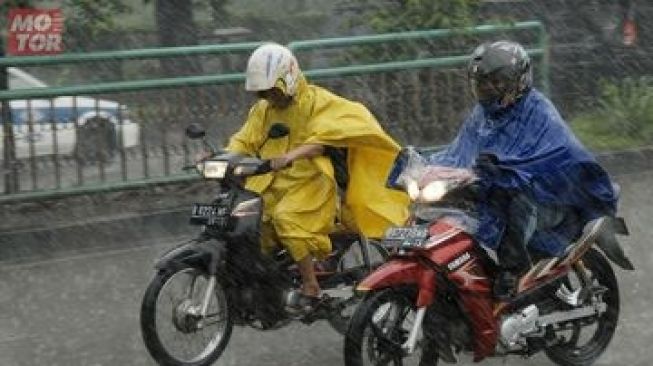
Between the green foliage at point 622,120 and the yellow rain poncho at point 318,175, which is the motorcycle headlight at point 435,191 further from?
the green foliage at point 622,120

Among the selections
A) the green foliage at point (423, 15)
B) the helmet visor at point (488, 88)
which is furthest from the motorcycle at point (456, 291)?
the green foliage at point (423, 15)

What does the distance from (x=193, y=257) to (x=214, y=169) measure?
450mm

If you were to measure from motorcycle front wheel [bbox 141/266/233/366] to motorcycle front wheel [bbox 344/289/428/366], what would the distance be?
1.03 m

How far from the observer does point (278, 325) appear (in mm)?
6164

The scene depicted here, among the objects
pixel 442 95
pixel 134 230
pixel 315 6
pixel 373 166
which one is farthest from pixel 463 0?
pixel 315 6

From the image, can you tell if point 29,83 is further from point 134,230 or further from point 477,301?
point 477,301

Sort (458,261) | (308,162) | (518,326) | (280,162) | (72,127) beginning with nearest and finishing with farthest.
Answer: (458,261), (518,326), (280,162), (308,162), (72,127)

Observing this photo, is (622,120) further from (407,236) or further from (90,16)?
(407,236)

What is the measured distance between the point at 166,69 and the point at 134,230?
1443 mm

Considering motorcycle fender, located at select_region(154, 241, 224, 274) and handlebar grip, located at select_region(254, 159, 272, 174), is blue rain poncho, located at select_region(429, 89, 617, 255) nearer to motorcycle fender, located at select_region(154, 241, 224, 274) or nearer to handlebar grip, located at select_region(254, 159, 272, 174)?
handlebar grip, located at select_region(254, 159, 272, 174)

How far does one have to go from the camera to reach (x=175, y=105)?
9.55m

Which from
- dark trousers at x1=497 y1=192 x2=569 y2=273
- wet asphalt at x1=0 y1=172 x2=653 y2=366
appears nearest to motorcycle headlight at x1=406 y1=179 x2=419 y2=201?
dark trousers at x1=497 y1=192 x2=569 y2=273

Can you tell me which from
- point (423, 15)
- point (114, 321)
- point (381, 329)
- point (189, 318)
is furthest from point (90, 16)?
point (381, 329)

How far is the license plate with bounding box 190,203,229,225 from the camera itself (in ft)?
19.4
